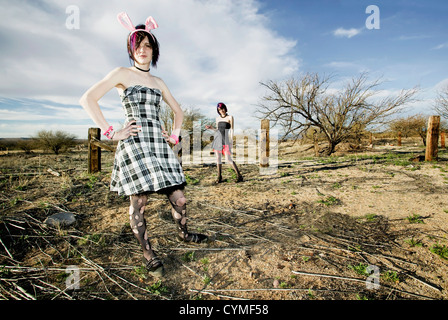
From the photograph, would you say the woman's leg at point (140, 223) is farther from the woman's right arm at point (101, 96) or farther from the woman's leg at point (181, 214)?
the woman's right arm at point (101, 96)

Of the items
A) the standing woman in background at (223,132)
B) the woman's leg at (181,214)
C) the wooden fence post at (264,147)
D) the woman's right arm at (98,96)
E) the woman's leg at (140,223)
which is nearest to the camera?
the woman's right arm at (98,96)

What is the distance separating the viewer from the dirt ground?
6.16 feet

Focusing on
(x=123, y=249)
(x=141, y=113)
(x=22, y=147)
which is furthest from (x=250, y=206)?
(x=22, y=147)

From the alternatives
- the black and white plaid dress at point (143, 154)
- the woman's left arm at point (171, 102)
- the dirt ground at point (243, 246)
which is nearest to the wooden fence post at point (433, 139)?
the dirt ground at point (243, 246)

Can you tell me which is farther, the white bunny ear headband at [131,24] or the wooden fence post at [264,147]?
the wooden fence post at [264,147]

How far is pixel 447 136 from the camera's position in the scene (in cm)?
2120

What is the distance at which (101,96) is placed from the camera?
1839 millimetres

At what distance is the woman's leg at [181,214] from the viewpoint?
2.22m

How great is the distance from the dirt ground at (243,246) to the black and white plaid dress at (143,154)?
0.92m

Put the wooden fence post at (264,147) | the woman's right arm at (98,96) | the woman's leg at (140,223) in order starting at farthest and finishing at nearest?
1. the wooden fence post at (264,147)
2. the woman's leg at (140,223)
3. the woman's right arm at (98,96)

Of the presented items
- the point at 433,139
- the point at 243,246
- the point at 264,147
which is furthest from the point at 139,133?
the point at 433,139

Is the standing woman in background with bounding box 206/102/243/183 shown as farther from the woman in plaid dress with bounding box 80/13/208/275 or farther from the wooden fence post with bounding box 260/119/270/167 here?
the woman in plaid dress with bounding box 80/13/208/275

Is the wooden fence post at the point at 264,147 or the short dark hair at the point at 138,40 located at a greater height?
the short dark hair at the point at 138,40
